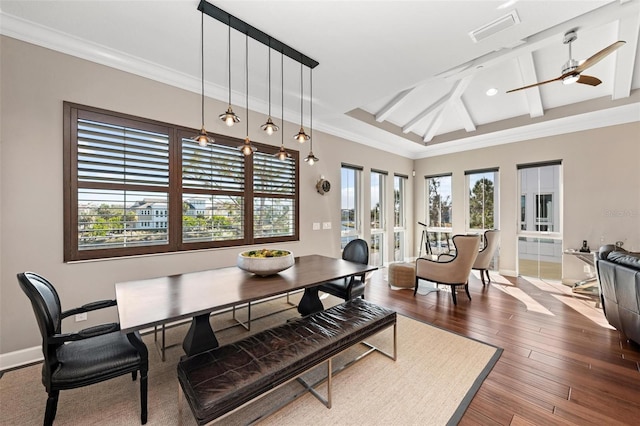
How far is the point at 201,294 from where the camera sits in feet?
6.26

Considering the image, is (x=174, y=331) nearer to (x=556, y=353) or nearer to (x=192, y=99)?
(x=192, y=99)

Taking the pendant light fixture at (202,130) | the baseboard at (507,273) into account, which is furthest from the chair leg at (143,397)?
the baseboard at (507,273)

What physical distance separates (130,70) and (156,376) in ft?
10.2

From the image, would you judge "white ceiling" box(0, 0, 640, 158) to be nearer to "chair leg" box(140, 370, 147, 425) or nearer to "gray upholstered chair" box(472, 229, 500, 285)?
"gray upholstered chair" box(472, 229, 500, 285)

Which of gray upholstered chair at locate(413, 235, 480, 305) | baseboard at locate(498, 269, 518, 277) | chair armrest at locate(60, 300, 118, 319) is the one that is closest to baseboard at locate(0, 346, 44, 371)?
chair armrest at locate(60, 300, 118, 319)

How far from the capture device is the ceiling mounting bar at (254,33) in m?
2.14

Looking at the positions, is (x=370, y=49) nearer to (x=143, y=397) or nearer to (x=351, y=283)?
(x=351, y=283)

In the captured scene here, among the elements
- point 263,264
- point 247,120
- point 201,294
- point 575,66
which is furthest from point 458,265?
point 247,120

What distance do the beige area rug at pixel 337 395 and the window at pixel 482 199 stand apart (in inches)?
158

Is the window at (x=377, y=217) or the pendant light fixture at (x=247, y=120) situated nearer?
the pendant light fixture at (x=247, y=120)

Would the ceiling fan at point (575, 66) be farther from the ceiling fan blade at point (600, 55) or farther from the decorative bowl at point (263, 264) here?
the decorative bowl at point (263, 264)

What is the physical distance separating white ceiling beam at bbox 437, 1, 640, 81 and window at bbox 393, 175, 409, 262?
347 cm

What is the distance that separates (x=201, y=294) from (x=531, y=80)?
5171 millimetres

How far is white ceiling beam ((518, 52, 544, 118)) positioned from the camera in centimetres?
345
